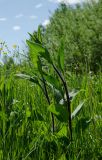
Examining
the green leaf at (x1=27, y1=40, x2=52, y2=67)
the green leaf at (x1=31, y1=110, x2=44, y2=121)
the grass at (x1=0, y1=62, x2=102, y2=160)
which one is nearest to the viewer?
the grass at (x1=0, y1=62, x2=102, y2=160)

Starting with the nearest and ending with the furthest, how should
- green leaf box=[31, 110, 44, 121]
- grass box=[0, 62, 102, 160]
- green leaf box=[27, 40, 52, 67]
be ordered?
grass box=[0, 62, 102, 160] < green leaf box=[27, 40, 52, 67] < green leaf box=[31, 110, 44, 121]

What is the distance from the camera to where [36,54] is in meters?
2.06

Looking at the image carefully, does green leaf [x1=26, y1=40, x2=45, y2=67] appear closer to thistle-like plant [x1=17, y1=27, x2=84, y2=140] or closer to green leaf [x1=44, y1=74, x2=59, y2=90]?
thistle-like plant [x1=17, y1=27, x2=84, y2=140]

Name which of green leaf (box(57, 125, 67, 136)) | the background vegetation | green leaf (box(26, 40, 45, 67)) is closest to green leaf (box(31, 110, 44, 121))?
the background vegetation

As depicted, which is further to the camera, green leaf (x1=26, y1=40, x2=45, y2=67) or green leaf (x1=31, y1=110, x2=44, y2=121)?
green leaf (x1=31, y1=110, x2=44, y2=121)

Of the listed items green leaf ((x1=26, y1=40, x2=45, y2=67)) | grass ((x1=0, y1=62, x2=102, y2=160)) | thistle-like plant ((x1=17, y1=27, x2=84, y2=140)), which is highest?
green leaf ((x1=26, y1=40, x2=45, y2=67))

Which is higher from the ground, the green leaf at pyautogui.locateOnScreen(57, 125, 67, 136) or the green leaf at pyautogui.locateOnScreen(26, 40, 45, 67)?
the green leaf at pyautogui.locateOnScreen(26, 40, 45, 67)

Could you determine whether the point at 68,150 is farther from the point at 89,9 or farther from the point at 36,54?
the point at 89,9

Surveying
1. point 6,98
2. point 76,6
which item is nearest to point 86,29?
point 76,6

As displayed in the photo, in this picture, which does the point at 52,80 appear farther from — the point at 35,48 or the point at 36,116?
the point at 36,116

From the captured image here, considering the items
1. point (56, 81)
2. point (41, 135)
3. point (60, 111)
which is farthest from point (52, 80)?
point (41, 135)

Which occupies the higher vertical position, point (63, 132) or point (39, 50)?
point (39, 50)

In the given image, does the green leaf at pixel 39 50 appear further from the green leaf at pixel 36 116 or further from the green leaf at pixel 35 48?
the green leaf at pixel 36 116

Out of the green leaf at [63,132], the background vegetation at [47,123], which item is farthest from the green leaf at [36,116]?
the green leaf at [63,132]
